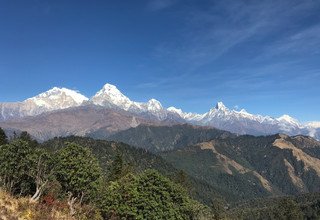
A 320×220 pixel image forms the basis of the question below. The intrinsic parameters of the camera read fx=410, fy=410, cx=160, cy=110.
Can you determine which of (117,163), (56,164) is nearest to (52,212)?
(56,164)

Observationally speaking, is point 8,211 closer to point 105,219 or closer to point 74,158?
point 74,158

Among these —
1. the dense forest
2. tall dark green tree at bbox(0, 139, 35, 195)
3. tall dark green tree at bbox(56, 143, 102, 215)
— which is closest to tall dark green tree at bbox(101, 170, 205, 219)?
the dense forest

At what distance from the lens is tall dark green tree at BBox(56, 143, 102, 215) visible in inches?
3009

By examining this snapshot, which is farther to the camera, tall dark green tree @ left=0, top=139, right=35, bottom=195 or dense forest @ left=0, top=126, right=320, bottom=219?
tall dark green tree @ left=0, top=139, right=35, bottom=195

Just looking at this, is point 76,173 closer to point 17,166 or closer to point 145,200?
point 17,166

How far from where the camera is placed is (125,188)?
85.1 meters

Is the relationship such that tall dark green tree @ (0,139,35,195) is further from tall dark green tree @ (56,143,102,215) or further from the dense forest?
tall dark green tree @ (56,143,102,215)

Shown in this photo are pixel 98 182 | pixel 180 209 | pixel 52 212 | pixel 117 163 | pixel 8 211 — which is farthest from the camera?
pixel 117 163

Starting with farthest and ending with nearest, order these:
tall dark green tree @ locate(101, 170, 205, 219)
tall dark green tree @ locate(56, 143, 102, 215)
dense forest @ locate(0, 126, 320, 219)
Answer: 1. tall dark green tree @ locate(101, 170, 205, 219)
2. tall dark green tree @ locate(56, 143, 102, 215)
3. dense forest @ locate(0, 126, 320, 219)

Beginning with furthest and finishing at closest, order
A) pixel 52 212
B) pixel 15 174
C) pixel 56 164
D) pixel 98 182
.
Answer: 1. pixel 98 182
2. pixel 56 164
3. pixel 15 174
4. pixel 52 212

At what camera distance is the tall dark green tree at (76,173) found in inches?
3009

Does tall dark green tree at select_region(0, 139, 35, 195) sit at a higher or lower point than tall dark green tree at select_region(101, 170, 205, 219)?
higher

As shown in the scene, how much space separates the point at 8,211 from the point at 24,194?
57.2 feet

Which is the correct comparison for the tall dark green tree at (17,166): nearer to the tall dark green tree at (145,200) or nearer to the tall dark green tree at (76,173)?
the tall dark green tree at (76,173)
